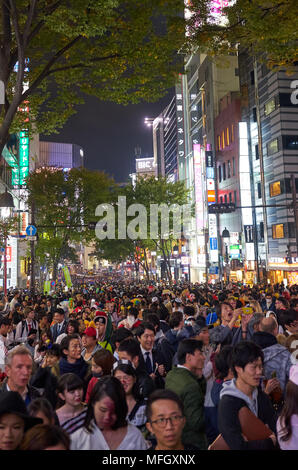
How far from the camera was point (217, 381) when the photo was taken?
15.2 ft

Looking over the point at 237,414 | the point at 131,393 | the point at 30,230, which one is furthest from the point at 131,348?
the point at 30,230

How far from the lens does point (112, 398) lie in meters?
3.31

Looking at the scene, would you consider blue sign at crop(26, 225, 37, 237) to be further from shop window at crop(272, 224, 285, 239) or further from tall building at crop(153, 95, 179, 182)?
tall building at crop(153, 95, 179, 182)

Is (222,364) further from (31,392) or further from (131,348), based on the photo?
(31,392)

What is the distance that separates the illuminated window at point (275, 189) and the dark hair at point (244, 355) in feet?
115

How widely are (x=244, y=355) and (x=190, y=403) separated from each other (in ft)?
2.31

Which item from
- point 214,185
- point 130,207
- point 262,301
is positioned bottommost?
point 262,301

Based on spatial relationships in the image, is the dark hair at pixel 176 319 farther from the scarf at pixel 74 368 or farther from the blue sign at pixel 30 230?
the blue sign at pixel 30 230

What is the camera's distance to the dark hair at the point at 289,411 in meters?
3.45

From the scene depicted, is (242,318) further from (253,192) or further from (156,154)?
(156,154)

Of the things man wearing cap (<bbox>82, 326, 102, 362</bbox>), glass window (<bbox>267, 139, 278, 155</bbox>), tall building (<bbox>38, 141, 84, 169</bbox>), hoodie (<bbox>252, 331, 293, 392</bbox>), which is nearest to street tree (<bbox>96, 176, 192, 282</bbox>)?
glass window (<bbox>267, 139, 278, 155</bbox>)

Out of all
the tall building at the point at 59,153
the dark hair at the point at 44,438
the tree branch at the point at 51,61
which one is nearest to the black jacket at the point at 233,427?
the dark hair at the point at 44,438
